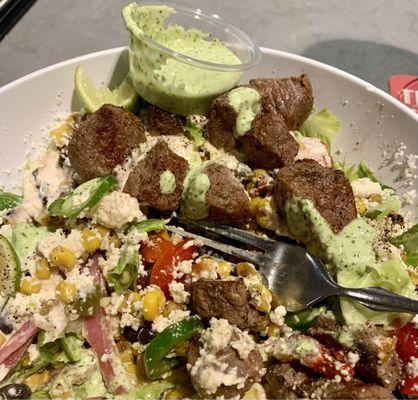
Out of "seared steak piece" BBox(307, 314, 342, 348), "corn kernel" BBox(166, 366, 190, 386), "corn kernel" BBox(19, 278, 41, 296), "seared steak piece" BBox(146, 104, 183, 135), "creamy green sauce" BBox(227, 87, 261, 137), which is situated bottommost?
"corn kernel" BBox(166, 366, 190, 386)

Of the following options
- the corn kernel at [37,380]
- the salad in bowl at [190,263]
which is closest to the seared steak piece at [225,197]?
the salad in bowl at [190,263]

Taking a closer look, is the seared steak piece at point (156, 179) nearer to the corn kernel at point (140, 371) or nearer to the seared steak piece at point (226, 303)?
the seared steak piece at point (226, 303)

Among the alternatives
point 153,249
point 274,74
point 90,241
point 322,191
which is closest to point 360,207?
point 322,191

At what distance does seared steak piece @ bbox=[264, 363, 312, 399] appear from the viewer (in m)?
2.56

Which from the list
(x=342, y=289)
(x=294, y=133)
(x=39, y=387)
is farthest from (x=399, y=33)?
(x=39, y=387)

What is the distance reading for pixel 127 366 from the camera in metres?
2.85

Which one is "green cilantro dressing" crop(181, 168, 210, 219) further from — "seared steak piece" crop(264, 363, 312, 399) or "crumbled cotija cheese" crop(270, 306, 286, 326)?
"seared steak piece" crop(264, 363, 312, 399)

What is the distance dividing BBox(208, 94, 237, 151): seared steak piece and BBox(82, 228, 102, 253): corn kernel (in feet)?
3.29

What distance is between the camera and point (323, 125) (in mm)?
3646

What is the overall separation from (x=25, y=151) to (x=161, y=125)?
958 millimetres

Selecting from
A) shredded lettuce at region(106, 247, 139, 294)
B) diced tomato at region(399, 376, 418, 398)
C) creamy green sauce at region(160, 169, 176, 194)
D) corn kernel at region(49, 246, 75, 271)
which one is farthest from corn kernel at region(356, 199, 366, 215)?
corn kernel at region(49, 246, 75, 271)

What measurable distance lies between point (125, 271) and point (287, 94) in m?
1.56

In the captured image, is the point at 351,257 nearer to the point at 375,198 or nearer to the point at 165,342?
the point at 375,198

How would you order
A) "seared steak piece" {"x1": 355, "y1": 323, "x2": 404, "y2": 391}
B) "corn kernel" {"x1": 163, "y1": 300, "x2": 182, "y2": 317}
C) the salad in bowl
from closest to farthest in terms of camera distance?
1. "seared steak piece" {"x1": 355, "y1": 323, "x2": 404, "y2": 391}
2. the salad in bowl
3. "corn kernel" {"x1": 163, "y1": 300, "x2": 182, "y2": 317}
